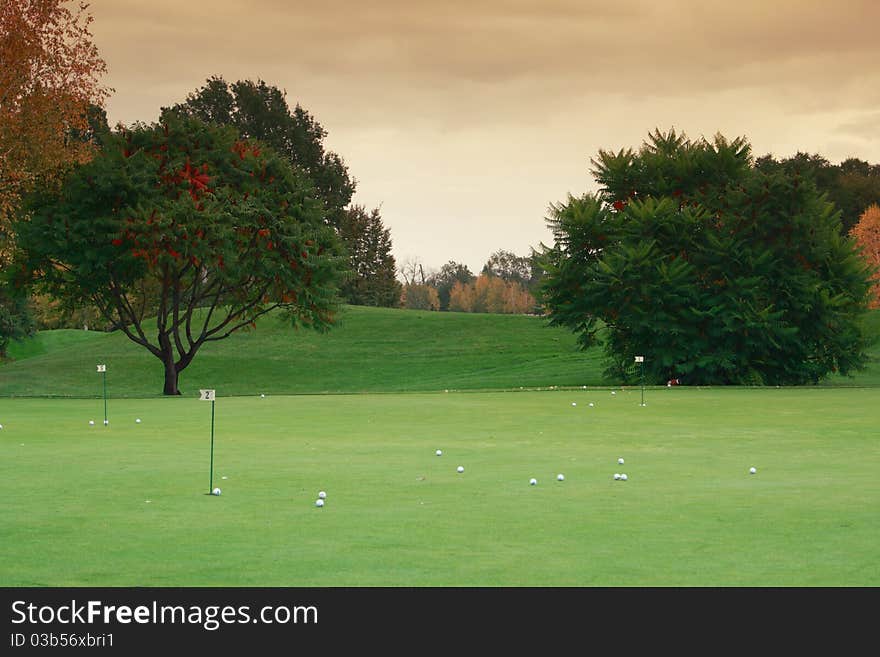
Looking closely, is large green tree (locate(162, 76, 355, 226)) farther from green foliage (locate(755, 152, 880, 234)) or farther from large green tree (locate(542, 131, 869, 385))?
large green tree (locate(542, 131, 869, 385))

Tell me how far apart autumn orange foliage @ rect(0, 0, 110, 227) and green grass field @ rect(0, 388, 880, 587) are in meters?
19.9

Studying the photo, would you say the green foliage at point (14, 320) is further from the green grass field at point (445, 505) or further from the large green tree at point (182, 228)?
the green grass field at point (445, 505)

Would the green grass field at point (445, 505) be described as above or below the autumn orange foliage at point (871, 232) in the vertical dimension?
below

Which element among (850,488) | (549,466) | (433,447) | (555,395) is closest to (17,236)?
(555,395)

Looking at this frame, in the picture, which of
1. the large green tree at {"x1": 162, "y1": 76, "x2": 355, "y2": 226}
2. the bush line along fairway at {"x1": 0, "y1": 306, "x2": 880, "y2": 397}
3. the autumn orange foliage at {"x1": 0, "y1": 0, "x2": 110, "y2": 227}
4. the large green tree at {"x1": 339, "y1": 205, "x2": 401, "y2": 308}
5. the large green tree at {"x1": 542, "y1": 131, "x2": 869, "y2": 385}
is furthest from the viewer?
the large green tree at {"x1": 339, "y1": 205, "x2": 401, "y2": 308}

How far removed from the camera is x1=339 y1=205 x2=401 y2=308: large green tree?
124 metres

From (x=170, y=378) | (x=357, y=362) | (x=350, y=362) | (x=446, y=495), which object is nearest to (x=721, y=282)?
(x=170, y=378)

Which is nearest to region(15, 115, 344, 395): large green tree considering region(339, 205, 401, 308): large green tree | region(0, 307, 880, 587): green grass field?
region(0, 307, 880, 587): green grass field

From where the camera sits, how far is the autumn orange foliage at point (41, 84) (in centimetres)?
4341

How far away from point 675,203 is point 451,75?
15.5m

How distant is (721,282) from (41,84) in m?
30.5

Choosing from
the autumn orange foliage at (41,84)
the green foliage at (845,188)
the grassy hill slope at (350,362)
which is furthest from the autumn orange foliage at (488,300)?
the autumn orange foliage at (41,84)

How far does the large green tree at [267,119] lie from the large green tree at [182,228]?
152 feet

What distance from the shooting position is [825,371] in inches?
2176
